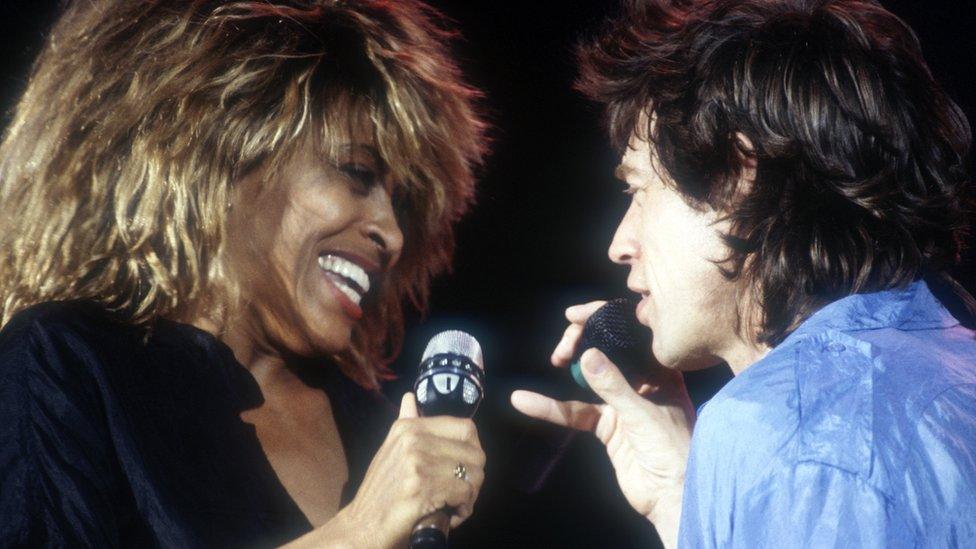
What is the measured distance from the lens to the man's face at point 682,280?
5.92 feet

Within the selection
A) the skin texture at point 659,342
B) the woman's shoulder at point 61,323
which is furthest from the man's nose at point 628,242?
the woman's shoulder at point 61,323

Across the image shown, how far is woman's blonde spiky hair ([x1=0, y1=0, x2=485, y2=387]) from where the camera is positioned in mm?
2076

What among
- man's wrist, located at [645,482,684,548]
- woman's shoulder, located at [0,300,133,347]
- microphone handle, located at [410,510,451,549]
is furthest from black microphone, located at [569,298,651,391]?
woman's shoulder, located at [0,300,133,347]

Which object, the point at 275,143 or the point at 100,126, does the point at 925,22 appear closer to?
the point at 275,143

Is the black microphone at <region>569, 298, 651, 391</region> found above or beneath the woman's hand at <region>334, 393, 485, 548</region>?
above

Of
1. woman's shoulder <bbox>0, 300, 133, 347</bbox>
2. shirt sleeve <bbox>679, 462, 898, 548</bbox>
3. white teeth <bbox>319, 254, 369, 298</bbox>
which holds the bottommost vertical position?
shirt sleeve <bbox>679, 462, 898, 548</bbox>

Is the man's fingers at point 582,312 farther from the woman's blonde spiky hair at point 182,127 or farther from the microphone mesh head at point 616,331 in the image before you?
the woman's blonde spiky hair at point 182,127

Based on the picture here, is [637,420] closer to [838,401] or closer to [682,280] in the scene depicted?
[682,280]

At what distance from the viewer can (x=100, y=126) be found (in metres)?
2.17

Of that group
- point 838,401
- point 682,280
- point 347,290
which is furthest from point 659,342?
point 347,290

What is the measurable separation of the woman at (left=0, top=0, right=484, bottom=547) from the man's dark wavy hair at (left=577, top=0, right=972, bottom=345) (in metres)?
0.65

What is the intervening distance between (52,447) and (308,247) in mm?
793

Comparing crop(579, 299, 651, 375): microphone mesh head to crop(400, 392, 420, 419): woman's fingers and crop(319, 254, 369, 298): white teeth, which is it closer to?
crop(400, 392, 420, 419): woman's fingers

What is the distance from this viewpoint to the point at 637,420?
210 centimetres
